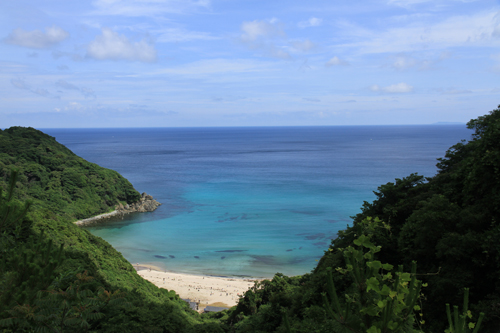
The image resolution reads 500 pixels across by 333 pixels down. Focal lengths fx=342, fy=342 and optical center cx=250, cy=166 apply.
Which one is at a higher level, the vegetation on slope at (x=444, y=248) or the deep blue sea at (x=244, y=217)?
the vegetation on slope at (x=444, y=248)

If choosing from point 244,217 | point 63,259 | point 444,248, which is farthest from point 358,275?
point 244,217

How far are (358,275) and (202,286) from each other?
31.3 meters

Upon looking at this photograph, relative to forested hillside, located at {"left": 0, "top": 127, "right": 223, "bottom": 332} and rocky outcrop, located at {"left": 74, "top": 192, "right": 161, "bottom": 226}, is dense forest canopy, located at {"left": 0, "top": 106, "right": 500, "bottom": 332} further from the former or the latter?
rocky outcrop, located at {"left": 74, "top": 192, "right": 161, "bottom": 226}

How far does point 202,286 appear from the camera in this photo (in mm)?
32906

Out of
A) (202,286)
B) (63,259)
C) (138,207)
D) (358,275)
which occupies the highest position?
(358,275)

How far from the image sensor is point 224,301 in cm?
2961

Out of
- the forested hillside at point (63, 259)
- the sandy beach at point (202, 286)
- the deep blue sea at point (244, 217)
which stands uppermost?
the forested hillside at point (63, 259)

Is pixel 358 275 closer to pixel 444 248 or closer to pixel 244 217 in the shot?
pixel 444 248

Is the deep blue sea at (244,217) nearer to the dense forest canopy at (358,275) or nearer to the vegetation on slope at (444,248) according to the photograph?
the dense forest canopy at (358,275)

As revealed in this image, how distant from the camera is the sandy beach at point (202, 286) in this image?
30.0 m

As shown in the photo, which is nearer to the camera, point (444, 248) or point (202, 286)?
point (444, 248)

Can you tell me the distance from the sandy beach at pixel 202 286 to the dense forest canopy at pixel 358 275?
425cm

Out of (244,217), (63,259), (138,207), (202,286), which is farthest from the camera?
(138,207)

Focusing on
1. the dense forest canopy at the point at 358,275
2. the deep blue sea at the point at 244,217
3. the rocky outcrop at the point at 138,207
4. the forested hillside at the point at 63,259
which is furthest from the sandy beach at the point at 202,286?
the rocky outcrop at the point at 138,207
